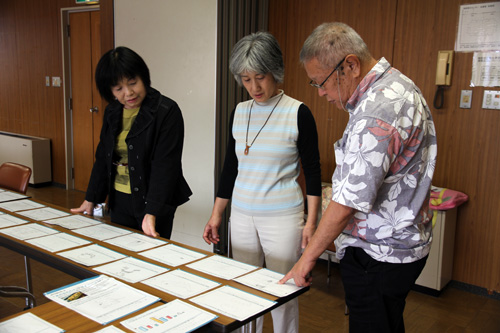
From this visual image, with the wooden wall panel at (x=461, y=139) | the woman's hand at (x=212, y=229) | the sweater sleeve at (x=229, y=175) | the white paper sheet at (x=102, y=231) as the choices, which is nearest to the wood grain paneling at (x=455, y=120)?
the wooden wall panel at (x=461, y=139)

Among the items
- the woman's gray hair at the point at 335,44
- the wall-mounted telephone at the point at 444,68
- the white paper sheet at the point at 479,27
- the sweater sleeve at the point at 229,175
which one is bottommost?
the sweater sleeve at the point at 229,175

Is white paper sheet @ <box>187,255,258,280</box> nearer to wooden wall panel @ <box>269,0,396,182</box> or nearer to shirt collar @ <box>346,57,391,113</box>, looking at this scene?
shirt collar @ <box>346,57,391,113</box>

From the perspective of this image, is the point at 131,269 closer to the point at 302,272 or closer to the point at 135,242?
the point at 135,242

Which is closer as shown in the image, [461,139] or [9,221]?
[9,221]

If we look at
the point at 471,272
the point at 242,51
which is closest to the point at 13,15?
the point at 242,51

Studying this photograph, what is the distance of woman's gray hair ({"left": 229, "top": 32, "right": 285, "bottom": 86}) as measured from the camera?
1735mm

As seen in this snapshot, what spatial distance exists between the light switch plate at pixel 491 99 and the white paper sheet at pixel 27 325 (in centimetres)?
293

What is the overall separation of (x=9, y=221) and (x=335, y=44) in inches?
63.9

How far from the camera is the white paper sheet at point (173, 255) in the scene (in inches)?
62.4

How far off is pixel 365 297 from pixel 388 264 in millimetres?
134

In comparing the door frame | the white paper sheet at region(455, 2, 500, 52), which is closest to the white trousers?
the white paper sheet at region(455, 2, 500, 52)

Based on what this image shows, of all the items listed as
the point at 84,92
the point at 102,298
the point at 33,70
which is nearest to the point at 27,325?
the point at 102,298

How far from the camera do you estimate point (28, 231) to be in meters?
1.85

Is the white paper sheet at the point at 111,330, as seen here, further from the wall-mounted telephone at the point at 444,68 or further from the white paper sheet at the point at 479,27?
the white paper sheet at the point at 479,27
